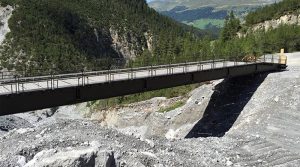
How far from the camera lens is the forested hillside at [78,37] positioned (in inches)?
4545

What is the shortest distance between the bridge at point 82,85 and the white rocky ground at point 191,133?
5.88 feet

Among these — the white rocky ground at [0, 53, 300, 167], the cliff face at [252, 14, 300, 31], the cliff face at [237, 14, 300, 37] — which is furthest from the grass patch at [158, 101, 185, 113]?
the cliff face at [252, 14, 300, 31]

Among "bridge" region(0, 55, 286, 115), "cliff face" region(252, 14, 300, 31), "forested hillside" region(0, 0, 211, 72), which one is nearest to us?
"bridge" region(0, 55, 286, 115)

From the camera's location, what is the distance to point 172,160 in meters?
28.2

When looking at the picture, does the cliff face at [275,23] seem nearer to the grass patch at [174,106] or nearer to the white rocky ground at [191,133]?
the white rocky ground at [191,133]

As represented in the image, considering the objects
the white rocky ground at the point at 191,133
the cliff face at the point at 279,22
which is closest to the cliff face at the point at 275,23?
the cliff face at the point at 279,22

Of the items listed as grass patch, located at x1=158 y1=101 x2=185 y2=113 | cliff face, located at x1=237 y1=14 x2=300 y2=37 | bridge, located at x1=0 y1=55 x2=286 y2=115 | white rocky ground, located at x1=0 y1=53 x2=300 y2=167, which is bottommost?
grass patch, located at x1=158 y1=101 x2=185 y2=113

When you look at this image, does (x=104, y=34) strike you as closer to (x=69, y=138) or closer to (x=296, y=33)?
(x=296, y=33)

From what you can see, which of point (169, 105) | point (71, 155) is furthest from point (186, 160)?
point (169, 105)

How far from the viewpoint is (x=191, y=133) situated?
48.8 meters

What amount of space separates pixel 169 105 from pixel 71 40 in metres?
85.6

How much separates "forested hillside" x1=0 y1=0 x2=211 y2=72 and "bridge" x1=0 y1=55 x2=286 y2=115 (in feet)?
120

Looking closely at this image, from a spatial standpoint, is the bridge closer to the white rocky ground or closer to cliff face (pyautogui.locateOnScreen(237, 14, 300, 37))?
the white rocky ground

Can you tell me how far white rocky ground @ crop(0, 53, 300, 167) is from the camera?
25.5 m
